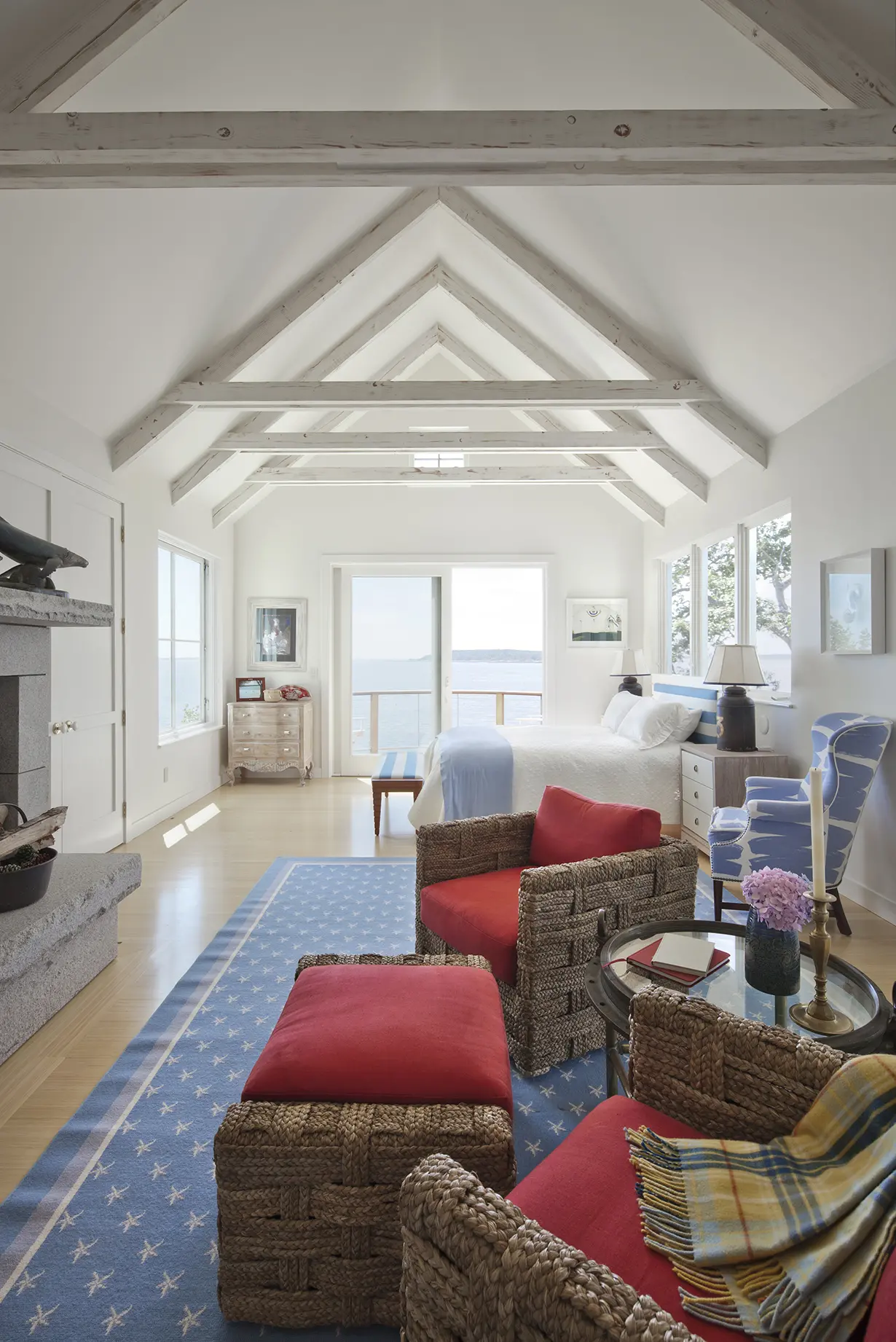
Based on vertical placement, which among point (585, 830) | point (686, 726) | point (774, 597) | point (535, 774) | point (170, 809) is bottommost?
point (170, 809)

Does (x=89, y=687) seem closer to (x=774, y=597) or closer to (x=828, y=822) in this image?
(x=828, y=822)

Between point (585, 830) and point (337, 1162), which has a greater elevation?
point (585, 830)

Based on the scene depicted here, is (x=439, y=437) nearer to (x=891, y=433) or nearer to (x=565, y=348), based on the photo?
(x=565, y=348)

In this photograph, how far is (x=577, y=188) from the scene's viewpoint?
3795mm

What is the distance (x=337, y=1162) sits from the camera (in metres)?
1.30

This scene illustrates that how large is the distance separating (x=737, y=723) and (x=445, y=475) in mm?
3556

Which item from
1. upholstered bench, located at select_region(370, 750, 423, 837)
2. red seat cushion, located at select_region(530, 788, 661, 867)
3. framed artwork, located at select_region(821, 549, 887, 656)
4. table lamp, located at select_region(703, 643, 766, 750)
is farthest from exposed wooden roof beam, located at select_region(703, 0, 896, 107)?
upholstered bench, located at select_region(370, 750, 423, 837)

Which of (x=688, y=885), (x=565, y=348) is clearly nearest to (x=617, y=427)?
(x=565, y=348)

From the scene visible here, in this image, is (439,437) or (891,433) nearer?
(891,433)

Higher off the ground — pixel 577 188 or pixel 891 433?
pixel 577 188

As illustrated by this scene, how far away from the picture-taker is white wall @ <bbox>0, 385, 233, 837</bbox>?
3709 mm

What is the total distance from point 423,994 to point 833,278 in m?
3.40

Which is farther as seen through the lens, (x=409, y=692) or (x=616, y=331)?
(x=409, y=692)

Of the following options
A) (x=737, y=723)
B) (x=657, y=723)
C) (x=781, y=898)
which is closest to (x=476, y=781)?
(x=657, y=723)
